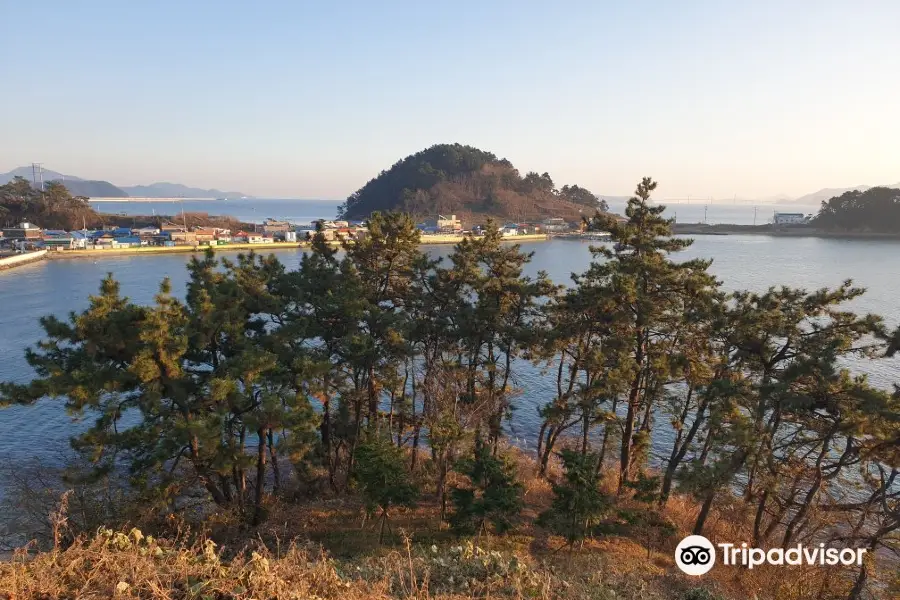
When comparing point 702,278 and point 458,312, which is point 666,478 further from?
point 458,312

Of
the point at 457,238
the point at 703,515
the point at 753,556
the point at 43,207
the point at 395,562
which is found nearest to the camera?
the point at 395,562

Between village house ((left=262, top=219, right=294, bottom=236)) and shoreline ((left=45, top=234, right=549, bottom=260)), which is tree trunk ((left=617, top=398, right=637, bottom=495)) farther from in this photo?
village house ((left=262, top=219, right=294, bottom=236))

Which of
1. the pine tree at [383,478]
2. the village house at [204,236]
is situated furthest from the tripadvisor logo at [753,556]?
the village house at [204,236]

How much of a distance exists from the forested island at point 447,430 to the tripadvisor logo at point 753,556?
18cm

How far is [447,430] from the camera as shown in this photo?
10.6 m

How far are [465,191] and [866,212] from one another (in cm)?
7638

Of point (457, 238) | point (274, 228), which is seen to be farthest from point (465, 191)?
point (274, 228)

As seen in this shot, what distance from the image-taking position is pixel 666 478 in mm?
12250

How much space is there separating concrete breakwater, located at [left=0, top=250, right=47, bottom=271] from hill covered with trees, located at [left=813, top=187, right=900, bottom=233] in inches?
4619

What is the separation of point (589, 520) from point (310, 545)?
521cm

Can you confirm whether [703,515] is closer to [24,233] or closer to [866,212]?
[24,233]

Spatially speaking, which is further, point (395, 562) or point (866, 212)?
point (866, 212)

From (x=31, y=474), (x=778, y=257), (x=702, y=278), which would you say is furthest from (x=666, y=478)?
(x=778, y=257)

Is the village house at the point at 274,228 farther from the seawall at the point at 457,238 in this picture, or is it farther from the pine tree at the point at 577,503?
the pine tree at the point at 577,503
